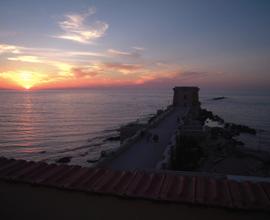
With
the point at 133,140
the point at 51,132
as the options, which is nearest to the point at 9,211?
the point at 133,140

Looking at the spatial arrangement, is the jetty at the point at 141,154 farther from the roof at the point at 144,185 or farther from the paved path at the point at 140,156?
the roof at the point at 144,185

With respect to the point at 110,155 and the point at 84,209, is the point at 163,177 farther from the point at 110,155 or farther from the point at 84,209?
the point at 110,155

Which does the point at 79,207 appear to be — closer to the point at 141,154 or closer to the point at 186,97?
the point at 141,154

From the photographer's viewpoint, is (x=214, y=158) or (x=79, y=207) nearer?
(x=79, y=207)

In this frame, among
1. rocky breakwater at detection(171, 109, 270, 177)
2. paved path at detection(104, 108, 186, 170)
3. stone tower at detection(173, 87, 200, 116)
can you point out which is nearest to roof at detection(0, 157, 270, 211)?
paved path at detection(104, 108, 186, 170)

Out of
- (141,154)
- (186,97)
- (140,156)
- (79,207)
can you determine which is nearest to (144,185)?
(79,207)

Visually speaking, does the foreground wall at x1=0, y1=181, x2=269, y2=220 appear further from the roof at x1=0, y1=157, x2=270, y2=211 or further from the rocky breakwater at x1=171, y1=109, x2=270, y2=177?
the rocky breakwater at x1=171, y1=109, x2=270, y2=177

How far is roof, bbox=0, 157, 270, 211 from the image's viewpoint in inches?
118

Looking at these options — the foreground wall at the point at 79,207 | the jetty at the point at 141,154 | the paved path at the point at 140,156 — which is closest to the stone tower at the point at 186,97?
the jetty at the point at 141,154

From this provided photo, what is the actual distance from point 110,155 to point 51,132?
26.8 metres

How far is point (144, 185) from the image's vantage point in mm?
3352

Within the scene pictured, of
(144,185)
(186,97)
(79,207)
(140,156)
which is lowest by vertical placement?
(140,156)

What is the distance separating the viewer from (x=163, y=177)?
360cm

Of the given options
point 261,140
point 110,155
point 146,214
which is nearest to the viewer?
point 146,214
